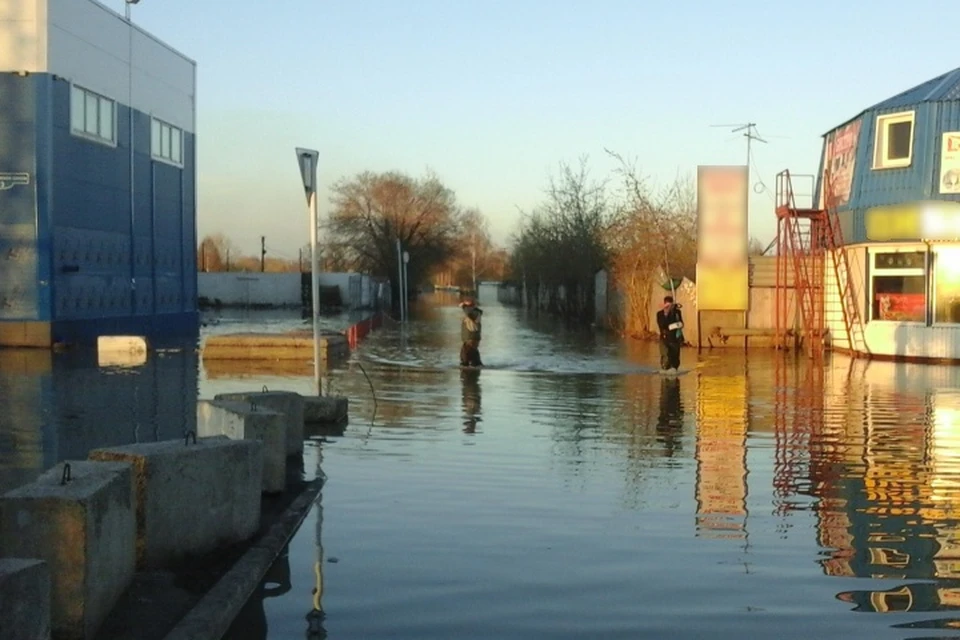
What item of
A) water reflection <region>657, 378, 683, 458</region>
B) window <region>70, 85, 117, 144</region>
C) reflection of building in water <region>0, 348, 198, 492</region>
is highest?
window <region>70, 85, 117, 144</region>

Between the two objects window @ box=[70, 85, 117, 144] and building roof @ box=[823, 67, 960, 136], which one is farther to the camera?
window @ box=[70, 85, 117, 144]

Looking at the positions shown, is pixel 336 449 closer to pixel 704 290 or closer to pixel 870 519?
pixel 870 519

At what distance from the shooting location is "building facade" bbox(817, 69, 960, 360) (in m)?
28.7

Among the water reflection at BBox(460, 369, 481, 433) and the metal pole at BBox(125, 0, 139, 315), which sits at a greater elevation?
the metal pole at BBox(125, 0, 139, 315)

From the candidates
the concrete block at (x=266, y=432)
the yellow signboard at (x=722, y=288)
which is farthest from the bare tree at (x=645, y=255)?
the concrete block at (x=266, y=432)

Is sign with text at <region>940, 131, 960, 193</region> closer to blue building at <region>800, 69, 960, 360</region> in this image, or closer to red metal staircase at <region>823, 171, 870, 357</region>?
blue building at <region>800, 69, 960, 360</region>

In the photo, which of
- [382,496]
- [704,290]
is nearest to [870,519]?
[382,496]

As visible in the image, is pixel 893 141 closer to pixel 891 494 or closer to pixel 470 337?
pixel 470 337

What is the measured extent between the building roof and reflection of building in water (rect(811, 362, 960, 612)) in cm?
1195

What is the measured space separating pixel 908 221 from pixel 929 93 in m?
3.05

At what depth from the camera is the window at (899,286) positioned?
2956cm

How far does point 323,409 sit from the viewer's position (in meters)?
15.3

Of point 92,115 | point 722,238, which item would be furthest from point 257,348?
point 722,238

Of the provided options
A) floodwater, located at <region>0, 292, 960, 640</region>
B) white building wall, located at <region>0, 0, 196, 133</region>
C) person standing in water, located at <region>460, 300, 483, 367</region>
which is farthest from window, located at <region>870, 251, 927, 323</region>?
white building wall, located at <region>0, 0, 196, 133</region>
